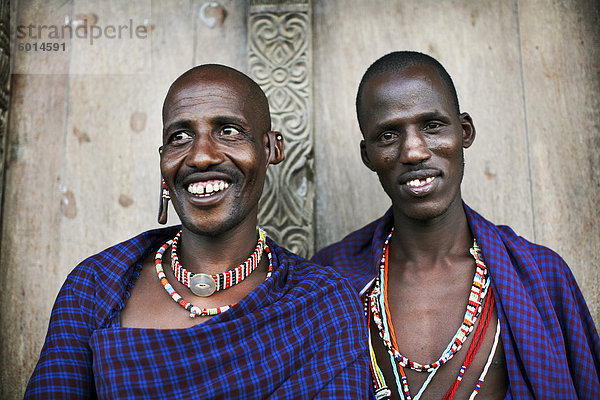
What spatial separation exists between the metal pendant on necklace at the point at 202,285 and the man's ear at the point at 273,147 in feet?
1.37

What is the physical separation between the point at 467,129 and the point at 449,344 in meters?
0.75

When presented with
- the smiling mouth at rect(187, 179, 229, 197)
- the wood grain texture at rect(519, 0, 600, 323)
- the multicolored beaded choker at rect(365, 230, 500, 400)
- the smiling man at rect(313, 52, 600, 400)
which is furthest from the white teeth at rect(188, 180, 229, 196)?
the wood grain texture at rect(519, 0, 600, 323)

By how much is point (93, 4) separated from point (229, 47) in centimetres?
63

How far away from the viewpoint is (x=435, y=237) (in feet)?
6.60

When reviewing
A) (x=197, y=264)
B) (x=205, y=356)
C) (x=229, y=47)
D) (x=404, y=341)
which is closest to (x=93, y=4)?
(x=229, y=47)

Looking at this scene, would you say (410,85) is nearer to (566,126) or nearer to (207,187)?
(207,187)

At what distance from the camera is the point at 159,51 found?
2561mm

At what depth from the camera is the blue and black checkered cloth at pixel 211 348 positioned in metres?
1.48

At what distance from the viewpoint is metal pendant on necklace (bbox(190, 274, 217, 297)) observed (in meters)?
1.66

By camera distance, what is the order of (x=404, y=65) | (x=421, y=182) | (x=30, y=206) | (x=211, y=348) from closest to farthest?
(x=211, y=348) < (x=421, y=182) < (x=404, y=65) < (x=30, y=206)

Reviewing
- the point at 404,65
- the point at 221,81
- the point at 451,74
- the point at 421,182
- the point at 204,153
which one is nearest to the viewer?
the point at 204,153

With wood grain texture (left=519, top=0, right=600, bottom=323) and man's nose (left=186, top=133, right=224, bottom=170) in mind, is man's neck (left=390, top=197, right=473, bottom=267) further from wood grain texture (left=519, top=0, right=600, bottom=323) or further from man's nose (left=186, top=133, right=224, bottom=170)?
man's nose (left=186, top=133, right=224, bottom=170)

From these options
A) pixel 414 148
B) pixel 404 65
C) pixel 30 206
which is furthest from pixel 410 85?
pixel 30 206

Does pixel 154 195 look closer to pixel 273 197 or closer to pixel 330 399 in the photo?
pixel 273 197
